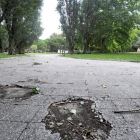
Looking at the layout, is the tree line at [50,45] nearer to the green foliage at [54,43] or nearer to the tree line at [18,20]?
the green foliage at [54,43]

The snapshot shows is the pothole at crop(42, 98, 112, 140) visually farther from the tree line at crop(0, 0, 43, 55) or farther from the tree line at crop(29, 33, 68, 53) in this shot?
the tree line at crop(29, 33, 68, 53)

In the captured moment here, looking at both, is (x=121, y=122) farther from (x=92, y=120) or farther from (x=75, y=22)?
(x=75, y=22)

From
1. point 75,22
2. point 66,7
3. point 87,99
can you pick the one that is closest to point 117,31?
point 75,22

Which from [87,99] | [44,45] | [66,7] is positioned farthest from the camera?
[44,45]

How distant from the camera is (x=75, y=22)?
2566cm

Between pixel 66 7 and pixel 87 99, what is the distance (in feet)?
84.5

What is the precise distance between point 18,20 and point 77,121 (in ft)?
78.9


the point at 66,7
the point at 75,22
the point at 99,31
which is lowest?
the point at 99,31

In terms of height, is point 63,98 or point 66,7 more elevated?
point 66,7

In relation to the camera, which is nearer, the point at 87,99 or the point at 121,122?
the point at 121,122

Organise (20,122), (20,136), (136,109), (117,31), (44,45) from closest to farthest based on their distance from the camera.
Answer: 1. (20,136)
2. (20,122)
3. (136,109)
4. (117,31)
5. (44,45)

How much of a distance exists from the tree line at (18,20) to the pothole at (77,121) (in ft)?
52.0

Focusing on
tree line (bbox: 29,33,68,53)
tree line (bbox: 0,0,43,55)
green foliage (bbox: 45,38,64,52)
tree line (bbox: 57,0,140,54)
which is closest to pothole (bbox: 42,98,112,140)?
tree line (bbox: 0,0,43,55)

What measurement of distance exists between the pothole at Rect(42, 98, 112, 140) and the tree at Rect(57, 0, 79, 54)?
80.9 ft
